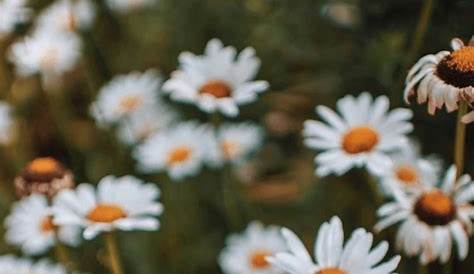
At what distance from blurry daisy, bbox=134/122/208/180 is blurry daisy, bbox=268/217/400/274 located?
27.7 inches

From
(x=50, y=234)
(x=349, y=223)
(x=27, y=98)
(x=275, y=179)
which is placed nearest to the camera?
(x=50, y=234)

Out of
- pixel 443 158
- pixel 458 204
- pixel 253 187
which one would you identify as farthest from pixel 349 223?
pixel 458 204

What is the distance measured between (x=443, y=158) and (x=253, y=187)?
1.49 ft

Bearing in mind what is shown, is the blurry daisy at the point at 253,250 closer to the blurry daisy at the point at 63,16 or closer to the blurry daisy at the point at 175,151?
the blurry daisy at the point at 175,151

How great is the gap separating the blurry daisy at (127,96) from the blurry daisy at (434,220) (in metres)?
0.88

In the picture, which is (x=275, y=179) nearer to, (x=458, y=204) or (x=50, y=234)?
(x=50, y=234)

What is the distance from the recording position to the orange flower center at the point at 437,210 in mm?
1262

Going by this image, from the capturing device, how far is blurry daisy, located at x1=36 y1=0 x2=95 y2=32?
92.4 inches

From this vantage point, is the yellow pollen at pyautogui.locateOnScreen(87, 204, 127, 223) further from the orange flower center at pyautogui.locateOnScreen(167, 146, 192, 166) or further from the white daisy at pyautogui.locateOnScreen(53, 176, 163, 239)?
the orange flower center at pyautogui.locateOnScreen(167, 146, 192, 166)

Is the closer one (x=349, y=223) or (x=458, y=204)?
(x=458, y=204)

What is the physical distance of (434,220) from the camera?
1.26 m

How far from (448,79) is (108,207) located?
50cm

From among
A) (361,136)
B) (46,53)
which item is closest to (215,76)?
(361,136)

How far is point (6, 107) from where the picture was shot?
2.24 metres
